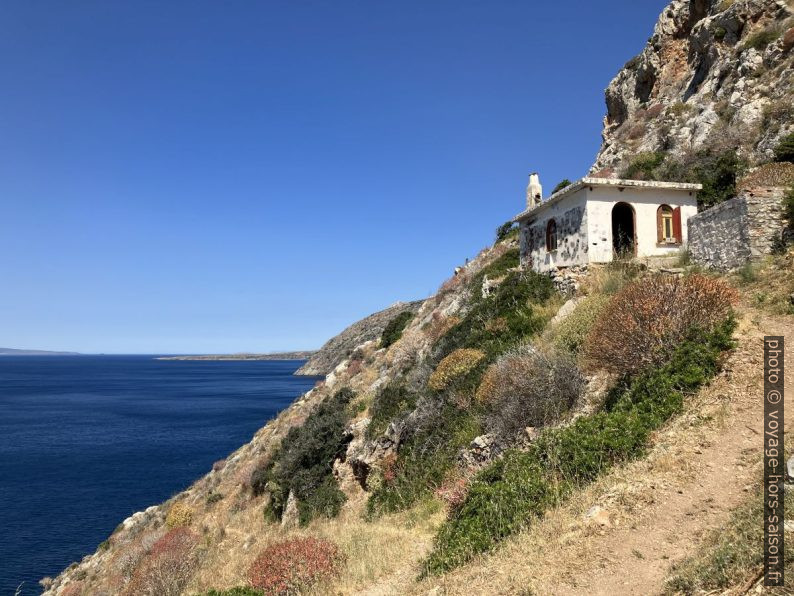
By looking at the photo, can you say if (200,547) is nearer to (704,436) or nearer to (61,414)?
(704,436)

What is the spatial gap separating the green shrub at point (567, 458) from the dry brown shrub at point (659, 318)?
298 millimetres

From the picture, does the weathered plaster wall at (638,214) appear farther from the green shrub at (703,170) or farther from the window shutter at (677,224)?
the green shrub at (703,170)

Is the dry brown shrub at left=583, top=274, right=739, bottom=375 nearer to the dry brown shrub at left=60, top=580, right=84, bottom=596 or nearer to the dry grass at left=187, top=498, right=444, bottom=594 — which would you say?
the dry grass at left=187, top=498, right=444, bottom=594

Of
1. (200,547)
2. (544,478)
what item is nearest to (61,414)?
(200,547)

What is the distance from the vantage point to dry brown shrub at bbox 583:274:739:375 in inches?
403

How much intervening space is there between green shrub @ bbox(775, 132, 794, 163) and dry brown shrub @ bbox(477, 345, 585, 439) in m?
17.1

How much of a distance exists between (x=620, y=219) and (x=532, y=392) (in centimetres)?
1257

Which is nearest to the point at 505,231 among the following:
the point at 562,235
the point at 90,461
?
the point at 562,235

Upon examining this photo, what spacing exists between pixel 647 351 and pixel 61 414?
87.2 metres

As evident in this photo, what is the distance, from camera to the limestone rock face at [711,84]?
1074 inches

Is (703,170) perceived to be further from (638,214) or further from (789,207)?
(789,207)

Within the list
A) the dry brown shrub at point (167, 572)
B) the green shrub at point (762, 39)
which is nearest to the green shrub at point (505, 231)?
the green shrub at point (762, 39)

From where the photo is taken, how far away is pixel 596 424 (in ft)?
30.0

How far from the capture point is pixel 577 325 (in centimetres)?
1448
